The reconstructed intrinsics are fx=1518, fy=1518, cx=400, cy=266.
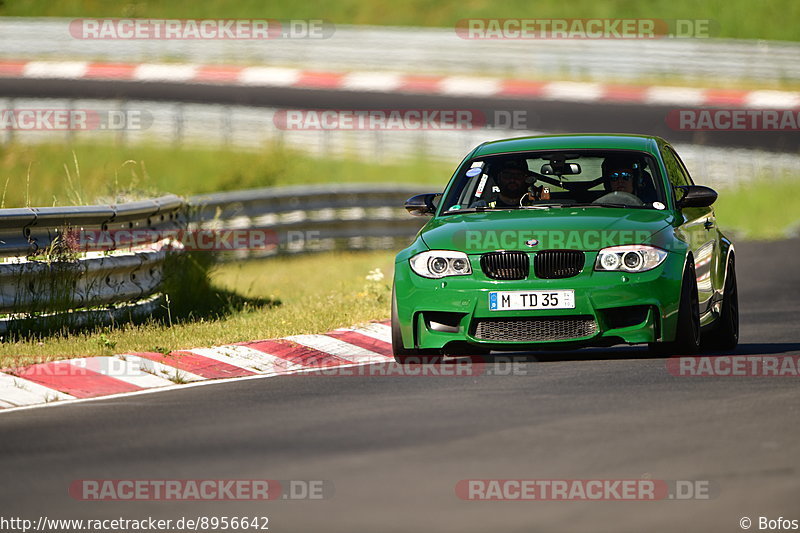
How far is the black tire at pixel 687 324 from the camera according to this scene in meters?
9.72

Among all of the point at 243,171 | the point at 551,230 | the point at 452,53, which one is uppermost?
the point at 551,230

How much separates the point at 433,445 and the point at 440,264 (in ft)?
9.50

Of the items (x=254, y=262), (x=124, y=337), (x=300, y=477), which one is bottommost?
(x=254, y=262)

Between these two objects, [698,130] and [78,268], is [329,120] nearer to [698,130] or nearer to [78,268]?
[698,130]

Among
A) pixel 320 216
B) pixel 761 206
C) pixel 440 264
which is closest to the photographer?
pixel 440 264

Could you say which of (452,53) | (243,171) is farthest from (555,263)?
(452,53)

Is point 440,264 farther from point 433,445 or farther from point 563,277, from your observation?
point 433,445

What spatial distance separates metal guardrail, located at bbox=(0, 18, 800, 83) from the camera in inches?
1409

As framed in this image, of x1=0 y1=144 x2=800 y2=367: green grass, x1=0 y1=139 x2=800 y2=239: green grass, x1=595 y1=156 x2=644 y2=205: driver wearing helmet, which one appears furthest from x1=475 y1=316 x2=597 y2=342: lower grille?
x1=0 y1=139 x2=800 y2=239: green grass

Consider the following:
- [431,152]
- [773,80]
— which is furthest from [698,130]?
[431,152]

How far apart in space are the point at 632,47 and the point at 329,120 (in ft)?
31.2

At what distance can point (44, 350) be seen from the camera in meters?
10.4

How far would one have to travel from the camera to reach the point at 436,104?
3441cm

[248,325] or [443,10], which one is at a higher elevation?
[248,325]
